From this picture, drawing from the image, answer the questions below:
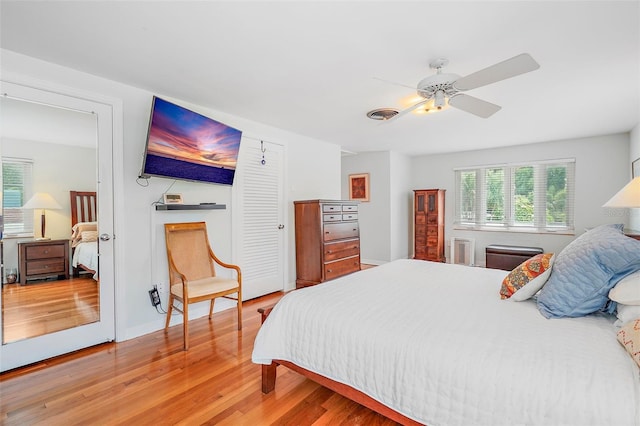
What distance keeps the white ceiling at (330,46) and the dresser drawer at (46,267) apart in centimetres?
157

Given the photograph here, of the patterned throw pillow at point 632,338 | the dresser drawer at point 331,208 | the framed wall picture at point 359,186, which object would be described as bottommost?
the patterned throw pillow at point 632,338

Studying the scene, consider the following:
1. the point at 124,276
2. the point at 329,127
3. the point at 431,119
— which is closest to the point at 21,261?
the point at 124,276

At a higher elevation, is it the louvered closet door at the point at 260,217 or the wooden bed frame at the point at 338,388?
the louvered closet door at the point at 260,217

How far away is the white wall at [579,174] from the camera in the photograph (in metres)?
4.57

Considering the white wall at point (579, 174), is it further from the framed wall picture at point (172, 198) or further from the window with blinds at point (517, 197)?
the framed wall picture at point (172, 198)

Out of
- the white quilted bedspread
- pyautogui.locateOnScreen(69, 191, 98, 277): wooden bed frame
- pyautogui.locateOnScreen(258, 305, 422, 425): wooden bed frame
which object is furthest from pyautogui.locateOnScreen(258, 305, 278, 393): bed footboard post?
pyautogui.locateOnScreen(69, 191, 98, 277): wooden bed frame

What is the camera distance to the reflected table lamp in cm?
231

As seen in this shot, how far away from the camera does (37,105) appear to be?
2307 mm

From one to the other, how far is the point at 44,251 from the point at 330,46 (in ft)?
8.95

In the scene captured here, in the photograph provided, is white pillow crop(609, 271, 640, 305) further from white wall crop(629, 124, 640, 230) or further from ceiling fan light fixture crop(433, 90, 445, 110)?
white wall crop(629, 124, 640, 230)

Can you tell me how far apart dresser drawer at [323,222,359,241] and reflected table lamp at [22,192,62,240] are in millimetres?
2792

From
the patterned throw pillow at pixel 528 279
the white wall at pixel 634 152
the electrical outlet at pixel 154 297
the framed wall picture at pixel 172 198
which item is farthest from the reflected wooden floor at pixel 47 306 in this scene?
the white wall at pixel 634 152

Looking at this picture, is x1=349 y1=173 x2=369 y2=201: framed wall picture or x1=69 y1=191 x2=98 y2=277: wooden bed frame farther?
x1=349 y1=173 x2=369 y2=201: framed wall picture

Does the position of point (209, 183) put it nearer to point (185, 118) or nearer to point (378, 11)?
point (185, 118)
